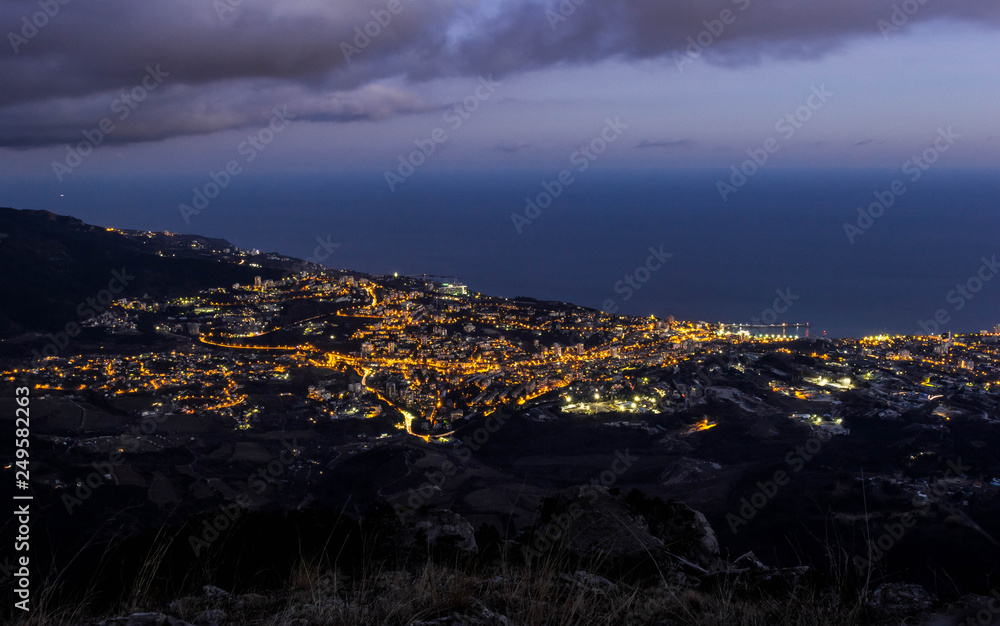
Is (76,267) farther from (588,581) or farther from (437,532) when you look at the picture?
(588,581)

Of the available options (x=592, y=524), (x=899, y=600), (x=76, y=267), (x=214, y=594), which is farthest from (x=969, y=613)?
(x=76, y=267)

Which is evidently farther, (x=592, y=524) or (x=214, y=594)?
(x=592, y=524)

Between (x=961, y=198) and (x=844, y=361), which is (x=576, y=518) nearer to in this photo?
Result: (x=844, y=361)

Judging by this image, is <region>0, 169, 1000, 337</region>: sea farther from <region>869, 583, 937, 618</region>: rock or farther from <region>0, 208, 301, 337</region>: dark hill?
<region>869, 583, 937, 618</region>: rock

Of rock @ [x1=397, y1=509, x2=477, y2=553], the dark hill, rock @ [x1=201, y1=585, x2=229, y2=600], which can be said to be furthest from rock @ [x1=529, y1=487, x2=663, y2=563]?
the dark hill

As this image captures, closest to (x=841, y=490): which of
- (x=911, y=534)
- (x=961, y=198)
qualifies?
(x=911, y=534)
